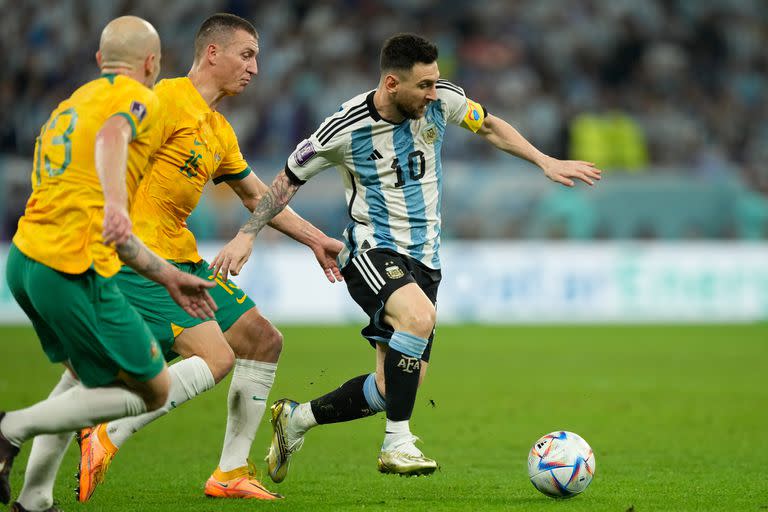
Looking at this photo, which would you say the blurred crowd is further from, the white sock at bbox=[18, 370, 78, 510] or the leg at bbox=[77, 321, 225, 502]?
the white sock at bbox=[18, 370, 78, 510]

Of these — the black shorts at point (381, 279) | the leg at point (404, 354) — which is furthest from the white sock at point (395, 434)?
the black shorts at point (381, 279)

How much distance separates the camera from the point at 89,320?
15.8ft

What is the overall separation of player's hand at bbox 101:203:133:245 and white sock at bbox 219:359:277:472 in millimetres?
1938

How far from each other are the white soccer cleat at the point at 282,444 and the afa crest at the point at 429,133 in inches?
68.6

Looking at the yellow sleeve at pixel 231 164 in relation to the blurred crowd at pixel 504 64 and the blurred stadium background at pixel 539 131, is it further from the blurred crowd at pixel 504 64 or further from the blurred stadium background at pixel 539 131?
the blurred crowd at pixel 504 64

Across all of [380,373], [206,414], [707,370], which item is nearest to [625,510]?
[380,373]

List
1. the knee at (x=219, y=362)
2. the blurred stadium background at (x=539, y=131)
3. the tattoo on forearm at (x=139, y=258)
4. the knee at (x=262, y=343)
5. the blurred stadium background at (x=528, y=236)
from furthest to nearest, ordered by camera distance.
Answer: the blurred stadium background at (x=539, y=131), the blurred stadium background at (x=528, y=236), the knee at (x=262, y=343), the knee at (x=219, y=362), the tattoo on forearm at (x=139, y=258)

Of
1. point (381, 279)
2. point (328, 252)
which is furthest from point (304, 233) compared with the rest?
point (381, 279)

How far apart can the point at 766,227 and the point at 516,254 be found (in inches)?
157

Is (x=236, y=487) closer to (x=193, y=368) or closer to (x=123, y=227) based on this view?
(x=193, y=368)

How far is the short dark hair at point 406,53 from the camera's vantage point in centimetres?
614

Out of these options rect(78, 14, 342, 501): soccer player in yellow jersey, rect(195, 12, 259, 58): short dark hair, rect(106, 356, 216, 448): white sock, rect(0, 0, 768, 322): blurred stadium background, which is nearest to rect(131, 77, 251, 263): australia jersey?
rect(78, 14, 342, 501): soccer player in yellow jersey

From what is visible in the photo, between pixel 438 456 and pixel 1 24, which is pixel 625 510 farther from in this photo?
pixel 1 24

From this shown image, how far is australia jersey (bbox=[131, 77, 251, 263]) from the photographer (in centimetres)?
614
